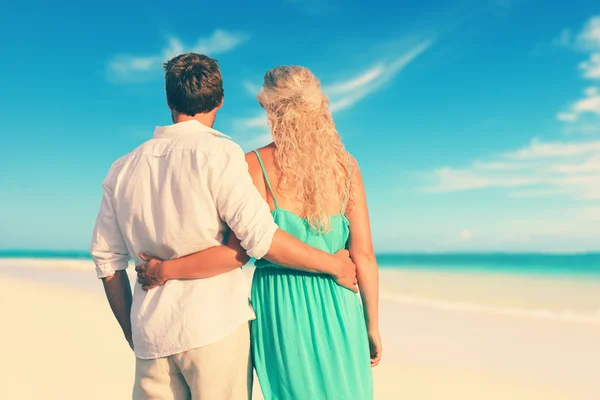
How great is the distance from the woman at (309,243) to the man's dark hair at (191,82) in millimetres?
368

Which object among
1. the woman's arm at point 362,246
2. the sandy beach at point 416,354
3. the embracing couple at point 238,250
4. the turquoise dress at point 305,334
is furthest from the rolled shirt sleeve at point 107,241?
the sandy beach at point 416,354

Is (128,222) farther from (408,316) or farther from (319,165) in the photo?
(408,316)

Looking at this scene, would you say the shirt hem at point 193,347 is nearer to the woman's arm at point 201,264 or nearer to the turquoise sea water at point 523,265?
the woman's arm at point 201,264

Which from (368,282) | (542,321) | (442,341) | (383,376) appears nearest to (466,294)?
(542,321)

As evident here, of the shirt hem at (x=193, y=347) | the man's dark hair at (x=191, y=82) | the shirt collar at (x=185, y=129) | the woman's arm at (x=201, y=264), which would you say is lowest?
the shirt hem at (x=193, y=347)

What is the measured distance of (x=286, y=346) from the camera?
1.99m

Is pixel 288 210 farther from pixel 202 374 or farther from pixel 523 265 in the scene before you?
pixel 523 265

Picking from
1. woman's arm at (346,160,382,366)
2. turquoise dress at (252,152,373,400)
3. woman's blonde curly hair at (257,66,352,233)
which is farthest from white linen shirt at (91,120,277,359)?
woman's arm at (346,160,382,366)

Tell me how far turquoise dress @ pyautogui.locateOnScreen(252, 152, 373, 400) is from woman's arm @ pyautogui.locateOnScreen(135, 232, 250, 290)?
347 mm

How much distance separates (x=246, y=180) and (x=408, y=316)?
20.7 ft

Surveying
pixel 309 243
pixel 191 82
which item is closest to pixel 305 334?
pixel 309 243

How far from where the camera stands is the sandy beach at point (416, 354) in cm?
428

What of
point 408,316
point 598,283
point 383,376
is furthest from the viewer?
point 598,283

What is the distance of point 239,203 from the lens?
165cm
